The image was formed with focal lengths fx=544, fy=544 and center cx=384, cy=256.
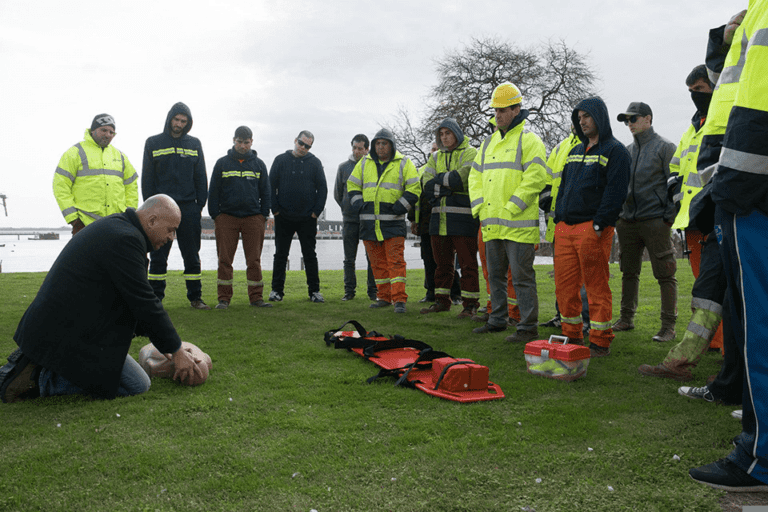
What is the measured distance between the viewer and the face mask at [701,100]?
4375 mm

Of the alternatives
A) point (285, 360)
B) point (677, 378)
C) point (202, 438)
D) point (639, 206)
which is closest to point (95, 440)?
point (202, 438)

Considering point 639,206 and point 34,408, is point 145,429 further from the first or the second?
point 639,206

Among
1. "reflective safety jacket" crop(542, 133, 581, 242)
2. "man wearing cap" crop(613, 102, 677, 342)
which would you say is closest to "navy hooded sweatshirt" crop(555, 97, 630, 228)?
"reflective safety jacket" crop(542, 133, 581, 242)

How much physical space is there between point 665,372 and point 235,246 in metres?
5.66

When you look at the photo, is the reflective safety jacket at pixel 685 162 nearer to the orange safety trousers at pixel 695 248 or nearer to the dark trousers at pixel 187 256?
the orange safety trousers at pixel 695 248

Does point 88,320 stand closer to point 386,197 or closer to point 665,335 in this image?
point 386,197

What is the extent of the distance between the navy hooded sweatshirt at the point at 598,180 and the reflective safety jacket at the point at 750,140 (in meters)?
2.22

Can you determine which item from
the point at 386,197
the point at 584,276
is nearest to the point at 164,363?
the point at 584,276

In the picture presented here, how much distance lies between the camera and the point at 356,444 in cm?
282

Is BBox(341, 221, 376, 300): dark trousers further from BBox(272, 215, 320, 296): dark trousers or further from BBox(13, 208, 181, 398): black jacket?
BBox(13, 208, 181, 398): black jacket

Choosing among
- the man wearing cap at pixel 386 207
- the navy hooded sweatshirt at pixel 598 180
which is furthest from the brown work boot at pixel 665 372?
the man wearing cap at pixel 386 207

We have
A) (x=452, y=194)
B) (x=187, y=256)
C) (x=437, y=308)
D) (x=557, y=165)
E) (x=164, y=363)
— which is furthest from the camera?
(x=187, y=256)

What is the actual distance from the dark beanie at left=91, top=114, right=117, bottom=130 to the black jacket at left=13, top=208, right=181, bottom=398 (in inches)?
151

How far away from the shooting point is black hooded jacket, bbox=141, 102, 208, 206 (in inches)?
284
